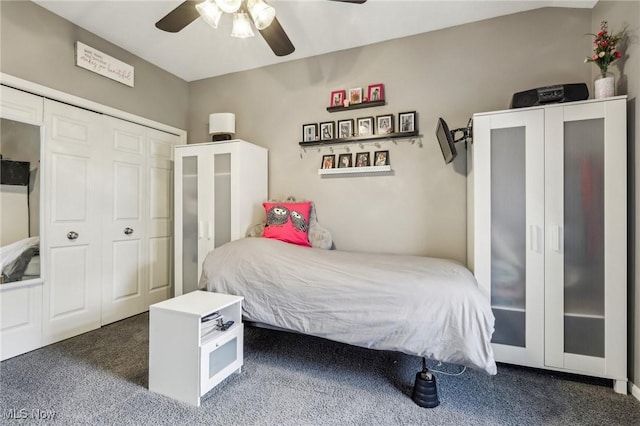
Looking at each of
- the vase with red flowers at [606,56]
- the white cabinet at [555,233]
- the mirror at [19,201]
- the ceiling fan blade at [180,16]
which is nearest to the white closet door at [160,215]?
the mirror at [19,201]

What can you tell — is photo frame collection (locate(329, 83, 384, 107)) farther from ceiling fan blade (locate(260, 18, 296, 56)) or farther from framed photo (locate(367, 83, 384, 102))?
ceiling fan blade (locate(260, 18, 296, 56))

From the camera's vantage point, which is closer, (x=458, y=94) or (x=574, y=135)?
→ (x=574, y=135)

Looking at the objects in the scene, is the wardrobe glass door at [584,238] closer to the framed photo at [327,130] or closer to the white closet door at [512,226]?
the white closet door at [512,226]

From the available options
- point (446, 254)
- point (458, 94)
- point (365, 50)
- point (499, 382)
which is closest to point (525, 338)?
point (499, 382)

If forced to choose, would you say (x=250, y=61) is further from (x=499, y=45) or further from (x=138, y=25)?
(x=499, y=45)

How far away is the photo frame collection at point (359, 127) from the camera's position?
276cm

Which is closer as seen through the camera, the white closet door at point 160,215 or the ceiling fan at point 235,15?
the ceiling fan at point 235,15

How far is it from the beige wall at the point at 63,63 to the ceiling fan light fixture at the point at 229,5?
1748 millimetres

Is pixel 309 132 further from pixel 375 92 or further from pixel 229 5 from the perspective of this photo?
pixel 229 5

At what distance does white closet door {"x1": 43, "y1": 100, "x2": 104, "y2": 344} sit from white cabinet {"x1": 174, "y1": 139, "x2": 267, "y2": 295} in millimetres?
708

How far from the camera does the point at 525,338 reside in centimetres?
203

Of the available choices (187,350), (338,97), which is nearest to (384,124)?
(338,97)

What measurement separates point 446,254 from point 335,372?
1381mm

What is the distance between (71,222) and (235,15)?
222cm
